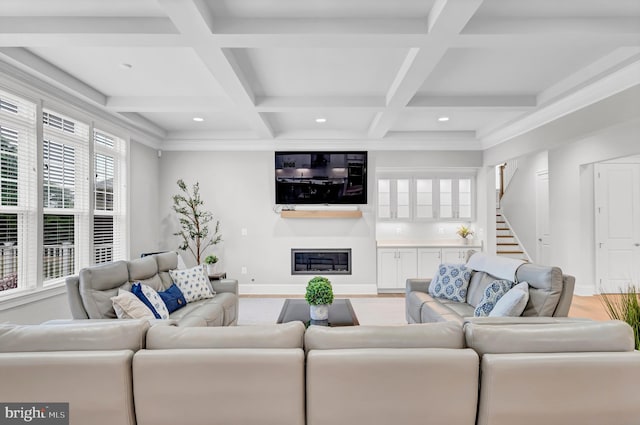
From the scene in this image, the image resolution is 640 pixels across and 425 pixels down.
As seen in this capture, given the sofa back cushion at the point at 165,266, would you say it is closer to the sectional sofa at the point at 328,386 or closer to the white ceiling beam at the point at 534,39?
the sectional sofa at the point at 328,386

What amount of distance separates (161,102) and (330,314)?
3.15m

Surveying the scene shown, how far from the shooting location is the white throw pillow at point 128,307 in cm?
266

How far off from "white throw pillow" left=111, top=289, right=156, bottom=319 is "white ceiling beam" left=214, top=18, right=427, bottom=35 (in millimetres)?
2110

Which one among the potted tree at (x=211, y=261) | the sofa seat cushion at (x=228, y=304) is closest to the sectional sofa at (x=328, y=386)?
the sofa seat cushion at (x=228, y=304)

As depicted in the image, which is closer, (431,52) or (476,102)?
(431,52)

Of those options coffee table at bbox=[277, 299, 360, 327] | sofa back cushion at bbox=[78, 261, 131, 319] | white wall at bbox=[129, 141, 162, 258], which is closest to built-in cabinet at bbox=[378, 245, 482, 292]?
coffee table at bbox=[277, 299, 360, 327]

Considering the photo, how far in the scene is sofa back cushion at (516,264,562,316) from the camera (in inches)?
105

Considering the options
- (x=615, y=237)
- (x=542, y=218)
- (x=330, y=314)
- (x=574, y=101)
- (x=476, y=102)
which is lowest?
(x=330, y=314)

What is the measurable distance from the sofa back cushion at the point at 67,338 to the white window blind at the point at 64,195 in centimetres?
224

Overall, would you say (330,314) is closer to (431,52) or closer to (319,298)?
(319,298)

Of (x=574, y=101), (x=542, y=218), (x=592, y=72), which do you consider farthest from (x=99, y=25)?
(x=542, y=218)

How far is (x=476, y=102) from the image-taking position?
4.09m

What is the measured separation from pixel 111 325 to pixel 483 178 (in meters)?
6.04

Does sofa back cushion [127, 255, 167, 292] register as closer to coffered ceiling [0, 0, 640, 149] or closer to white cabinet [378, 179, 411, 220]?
coffered ceiling [0, 0, 640, 149]
